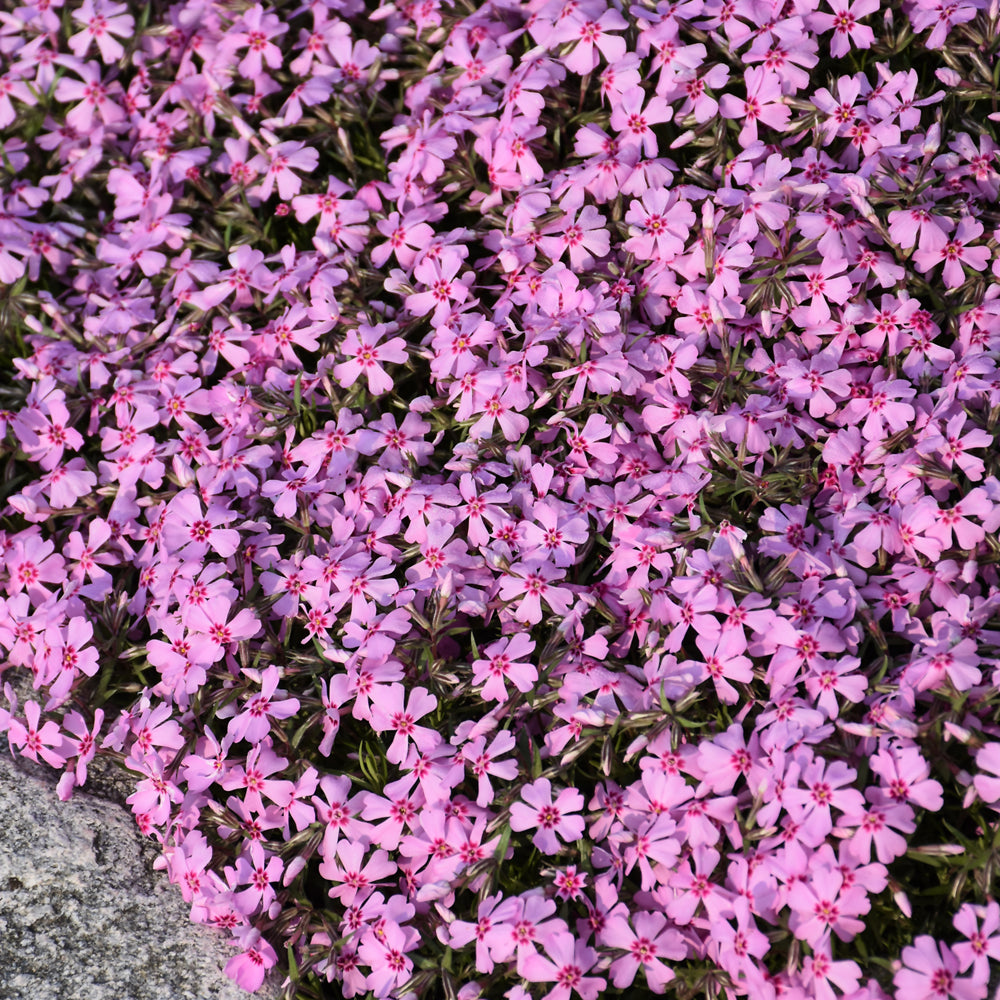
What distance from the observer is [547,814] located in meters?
2.42

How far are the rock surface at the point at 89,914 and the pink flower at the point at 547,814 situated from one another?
79 centimetres

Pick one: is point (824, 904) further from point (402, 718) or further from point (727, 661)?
point (402, 718)

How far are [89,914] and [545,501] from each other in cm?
160

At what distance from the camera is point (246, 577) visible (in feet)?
9.20

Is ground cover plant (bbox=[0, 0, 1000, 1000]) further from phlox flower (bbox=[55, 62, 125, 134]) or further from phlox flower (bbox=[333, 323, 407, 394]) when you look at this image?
phlox flower (bbox=[55, 62, 125, 134])

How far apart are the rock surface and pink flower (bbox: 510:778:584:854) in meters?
0.79

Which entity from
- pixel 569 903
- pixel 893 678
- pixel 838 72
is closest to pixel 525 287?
pixel 838 72

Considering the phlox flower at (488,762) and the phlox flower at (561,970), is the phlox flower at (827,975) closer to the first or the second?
the phlox flower at (561,970)

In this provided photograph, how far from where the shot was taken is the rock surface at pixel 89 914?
2527 mm

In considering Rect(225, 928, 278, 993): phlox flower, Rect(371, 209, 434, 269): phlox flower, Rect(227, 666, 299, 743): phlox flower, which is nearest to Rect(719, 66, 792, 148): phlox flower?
Rect(371, 209, 434, 269): phlox flower

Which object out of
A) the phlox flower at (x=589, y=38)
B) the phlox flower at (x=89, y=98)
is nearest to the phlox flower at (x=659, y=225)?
the phlox flower at (x=589, y=38)

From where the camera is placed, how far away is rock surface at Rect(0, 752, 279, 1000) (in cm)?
253

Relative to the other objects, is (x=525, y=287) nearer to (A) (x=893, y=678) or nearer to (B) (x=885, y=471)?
(B) (x=885, y=471)

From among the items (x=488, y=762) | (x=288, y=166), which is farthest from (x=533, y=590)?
(x=288, y=166)
